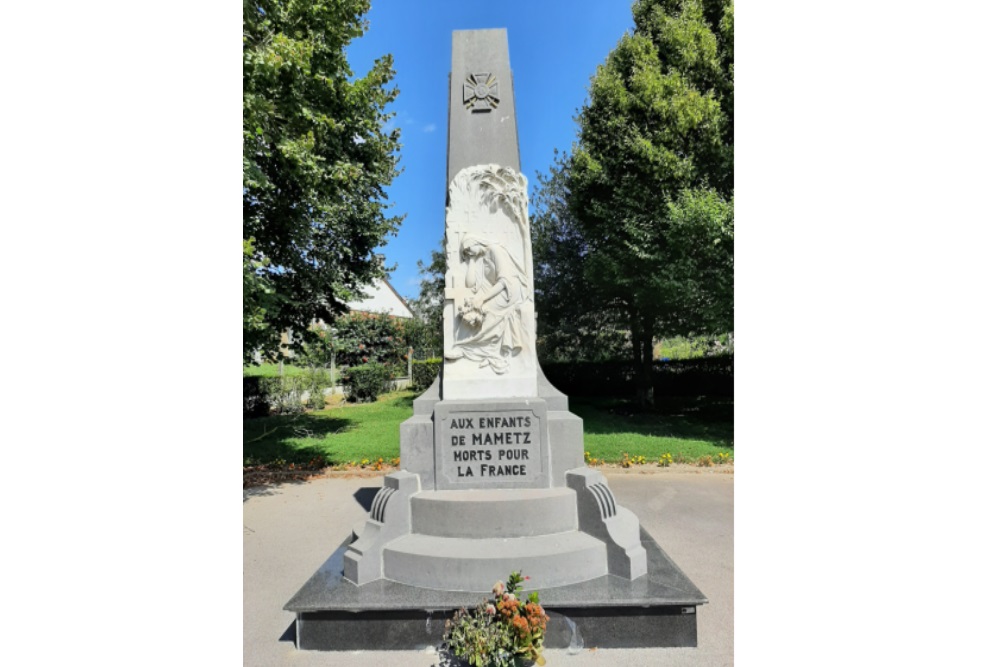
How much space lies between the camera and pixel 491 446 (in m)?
5.02

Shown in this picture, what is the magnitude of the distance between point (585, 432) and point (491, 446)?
9114 millimetres

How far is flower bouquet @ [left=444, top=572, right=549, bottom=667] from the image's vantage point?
11.0 feet

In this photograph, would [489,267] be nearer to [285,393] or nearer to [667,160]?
[667,160]

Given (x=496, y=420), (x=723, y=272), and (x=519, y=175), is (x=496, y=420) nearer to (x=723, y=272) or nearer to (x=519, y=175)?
(x=519, y=175)

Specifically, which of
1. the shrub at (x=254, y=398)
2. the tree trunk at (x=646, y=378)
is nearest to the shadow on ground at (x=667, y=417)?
the tree trunk at (x=646, y=378)

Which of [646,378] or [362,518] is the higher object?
[646,378]

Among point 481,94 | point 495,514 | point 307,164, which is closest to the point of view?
point 495,514

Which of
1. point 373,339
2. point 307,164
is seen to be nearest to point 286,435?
point 307,164

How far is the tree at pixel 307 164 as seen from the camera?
24.6 feet

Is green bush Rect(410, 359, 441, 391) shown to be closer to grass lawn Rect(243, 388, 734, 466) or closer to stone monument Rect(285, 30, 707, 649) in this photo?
grass lawn Rect(243, 388, 734, 466)

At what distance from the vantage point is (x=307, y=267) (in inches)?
428

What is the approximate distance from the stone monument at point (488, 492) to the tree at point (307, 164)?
11.4 feet

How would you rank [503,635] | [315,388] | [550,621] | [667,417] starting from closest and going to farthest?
[503,635] → [550,621] → [667,417] → [315,388]

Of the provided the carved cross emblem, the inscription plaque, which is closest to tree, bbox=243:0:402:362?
the carved cross emblem
